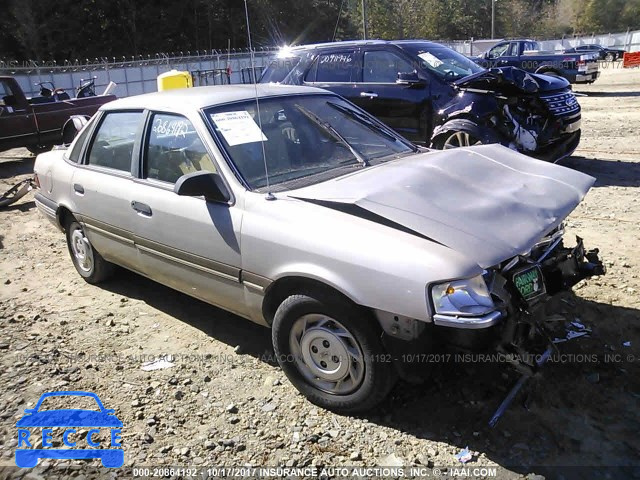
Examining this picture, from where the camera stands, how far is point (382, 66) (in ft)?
26.5

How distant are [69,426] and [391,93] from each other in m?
6.23

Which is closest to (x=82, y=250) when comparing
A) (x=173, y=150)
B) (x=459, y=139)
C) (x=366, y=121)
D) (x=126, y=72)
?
(x=173, y=150)

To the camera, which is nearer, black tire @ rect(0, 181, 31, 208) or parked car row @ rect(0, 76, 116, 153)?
black tire @ rect(0, 181, 31, 208)

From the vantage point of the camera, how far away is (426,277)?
99.0 inches

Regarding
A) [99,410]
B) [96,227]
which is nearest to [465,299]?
[99,410]

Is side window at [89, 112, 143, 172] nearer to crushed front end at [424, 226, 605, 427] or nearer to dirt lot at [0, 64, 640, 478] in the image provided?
dirt lot at [0, 64, 640, 478]

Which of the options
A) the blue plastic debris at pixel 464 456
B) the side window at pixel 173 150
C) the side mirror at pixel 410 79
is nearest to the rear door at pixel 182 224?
the side window at pixel 173 150

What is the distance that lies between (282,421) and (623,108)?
14.5 metres

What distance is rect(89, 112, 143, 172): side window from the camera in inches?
166

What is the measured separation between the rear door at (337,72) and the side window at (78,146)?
4.41 m

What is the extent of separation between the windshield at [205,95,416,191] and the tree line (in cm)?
2510

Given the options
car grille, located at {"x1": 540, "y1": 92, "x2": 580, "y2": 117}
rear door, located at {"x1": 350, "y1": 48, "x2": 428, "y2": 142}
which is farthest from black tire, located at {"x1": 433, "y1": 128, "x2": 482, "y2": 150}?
car grille, located at {"x1": 540, "y1": 92, "x2": 580, "y2": 117}

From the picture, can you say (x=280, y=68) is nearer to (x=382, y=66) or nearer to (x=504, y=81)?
(x=382, y=66)

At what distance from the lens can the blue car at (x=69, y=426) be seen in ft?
9.58
